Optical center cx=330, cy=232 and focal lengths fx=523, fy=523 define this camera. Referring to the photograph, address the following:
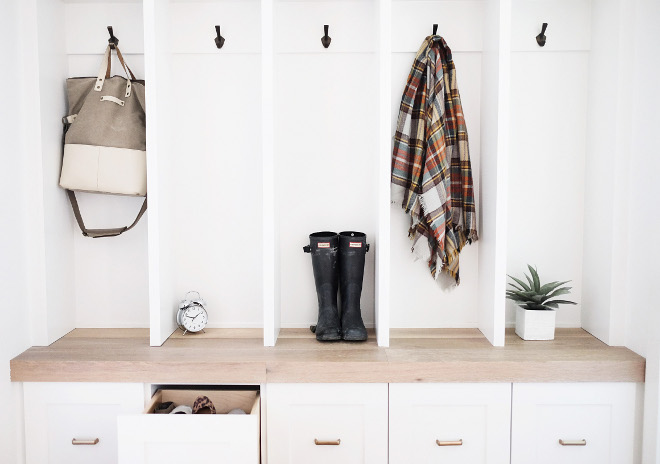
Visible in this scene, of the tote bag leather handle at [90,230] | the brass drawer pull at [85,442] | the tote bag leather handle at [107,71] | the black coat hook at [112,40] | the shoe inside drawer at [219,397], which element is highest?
the black coat hook at [112,40]

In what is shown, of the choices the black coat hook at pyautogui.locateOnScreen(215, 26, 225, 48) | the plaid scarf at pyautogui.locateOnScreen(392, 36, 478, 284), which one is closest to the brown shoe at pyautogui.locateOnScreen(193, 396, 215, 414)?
the plaid scarf at pyautogui.locateOnScreen(392, 36, 478, 284)

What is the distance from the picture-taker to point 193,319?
226 cm

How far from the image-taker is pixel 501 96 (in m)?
2.05

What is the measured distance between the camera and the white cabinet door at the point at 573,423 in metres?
1.95

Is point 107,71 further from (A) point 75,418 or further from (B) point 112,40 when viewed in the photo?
(A) point 75,418

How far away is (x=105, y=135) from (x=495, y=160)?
1.59 meters

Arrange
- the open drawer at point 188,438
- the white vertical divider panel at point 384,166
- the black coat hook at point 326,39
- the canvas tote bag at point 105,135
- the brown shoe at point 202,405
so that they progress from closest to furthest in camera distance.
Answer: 1. the open drawer at point 188,438
2. the brown shoe at point 202,405
3. the white vertical divider panel at point 384,166
4. the canvas tote bag at point 105,135
5. the black coat hook at point 326,39

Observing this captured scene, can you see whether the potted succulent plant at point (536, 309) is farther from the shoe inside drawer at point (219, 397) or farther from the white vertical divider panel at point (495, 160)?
the shoe inside drawer at point (219, 397)

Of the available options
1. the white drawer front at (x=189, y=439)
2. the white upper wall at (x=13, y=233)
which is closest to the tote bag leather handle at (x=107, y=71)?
the white upper wall at (x=13, y=233)

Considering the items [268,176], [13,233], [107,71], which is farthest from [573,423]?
[107,71]

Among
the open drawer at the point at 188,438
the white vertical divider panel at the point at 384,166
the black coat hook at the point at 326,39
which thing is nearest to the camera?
the open drawer at the point at 188,438

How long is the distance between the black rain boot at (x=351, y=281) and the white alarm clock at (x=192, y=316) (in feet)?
2.01

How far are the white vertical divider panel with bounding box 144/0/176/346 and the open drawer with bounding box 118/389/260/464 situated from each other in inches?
19.7

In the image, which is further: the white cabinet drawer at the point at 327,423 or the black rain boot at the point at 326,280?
the black rain boot at the point at 326,280
